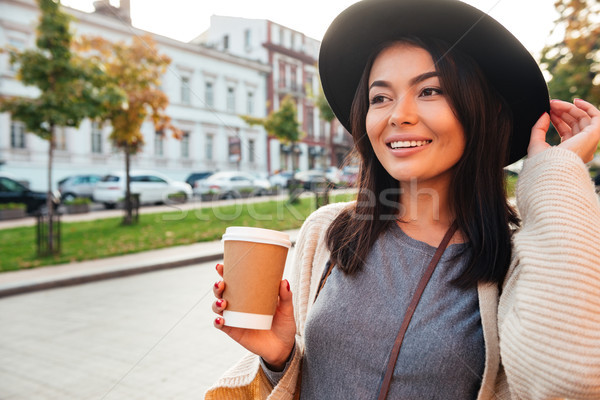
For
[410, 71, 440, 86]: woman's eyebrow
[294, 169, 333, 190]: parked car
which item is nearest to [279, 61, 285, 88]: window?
[294, 169, 333, 190]: parked car

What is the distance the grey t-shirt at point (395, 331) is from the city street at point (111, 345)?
259 cm

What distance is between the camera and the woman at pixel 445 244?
1.13 m

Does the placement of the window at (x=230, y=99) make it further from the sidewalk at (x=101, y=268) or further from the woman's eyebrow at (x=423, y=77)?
the woman's eyebrow at (x=423, y=77)

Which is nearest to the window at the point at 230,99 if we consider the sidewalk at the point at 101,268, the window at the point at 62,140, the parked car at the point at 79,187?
the window at the point at 62,140

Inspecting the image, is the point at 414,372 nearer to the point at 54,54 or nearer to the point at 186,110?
the point at 54,54

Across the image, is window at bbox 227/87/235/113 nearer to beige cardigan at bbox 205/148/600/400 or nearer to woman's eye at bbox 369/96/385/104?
woman's eye at bbox 369/96/385/104

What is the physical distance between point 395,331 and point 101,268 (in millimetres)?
7710

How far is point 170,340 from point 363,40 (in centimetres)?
404

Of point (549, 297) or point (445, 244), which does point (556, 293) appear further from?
point (445, 244)

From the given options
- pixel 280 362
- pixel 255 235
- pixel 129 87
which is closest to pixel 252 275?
pixel 255 235

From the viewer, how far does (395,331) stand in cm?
130

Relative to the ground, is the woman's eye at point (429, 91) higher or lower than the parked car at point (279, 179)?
lower

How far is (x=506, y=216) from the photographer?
1.46 meters

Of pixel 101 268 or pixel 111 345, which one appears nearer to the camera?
pixel 111 345
